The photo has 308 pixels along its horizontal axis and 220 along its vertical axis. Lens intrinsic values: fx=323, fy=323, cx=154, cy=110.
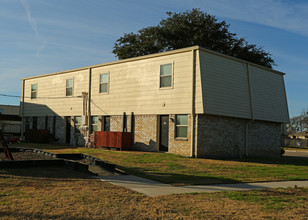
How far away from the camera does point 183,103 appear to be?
763 inches

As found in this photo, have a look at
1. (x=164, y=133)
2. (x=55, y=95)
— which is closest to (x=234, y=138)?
(x=164, y=133)

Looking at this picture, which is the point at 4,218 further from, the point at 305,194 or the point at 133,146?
the point at 133,146

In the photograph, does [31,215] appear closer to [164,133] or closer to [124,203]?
[124,203]

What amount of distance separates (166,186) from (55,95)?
2153 cm

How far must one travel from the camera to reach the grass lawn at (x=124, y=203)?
6.39 metres

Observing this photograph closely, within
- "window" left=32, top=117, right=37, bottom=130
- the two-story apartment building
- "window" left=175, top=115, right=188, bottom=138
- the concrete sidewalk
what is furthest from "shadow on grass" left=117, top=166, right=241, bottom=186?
"window" left=32, top=117, right=37, bottom=130

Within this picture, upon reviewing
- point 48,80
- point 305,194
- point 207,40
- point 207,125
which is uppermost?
point 207,40

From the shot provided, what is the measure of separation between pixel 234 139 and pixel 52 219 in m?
16.8

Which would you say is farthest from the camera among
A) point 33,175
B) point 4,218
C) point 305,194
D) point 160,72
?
point 160,72

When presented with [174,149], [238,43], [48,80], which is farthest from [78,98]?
[238,43]

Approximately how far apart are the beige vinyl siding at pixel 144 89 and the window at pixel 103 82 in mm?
324

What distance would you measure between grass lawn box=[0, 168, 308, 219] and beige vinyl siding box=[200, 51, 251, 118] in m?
9.76

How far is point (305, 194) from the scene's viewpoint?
9.18 meters

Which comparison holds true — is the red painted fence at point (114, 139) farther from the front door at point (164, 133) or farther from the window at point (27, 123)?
the window at point (27, 123)
